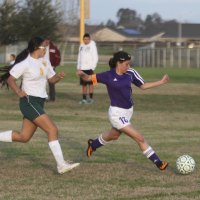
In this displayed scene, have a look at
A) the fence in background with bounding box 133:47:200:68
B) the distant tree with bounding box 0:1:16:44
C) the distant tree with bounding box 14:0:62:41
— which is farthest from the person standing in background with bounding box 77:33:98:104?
the fence in background with bounding box 133:47:200:68

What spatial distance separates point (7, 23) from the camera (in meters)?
34.6

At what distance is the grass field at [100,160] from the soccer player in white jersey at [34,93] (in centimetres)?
46

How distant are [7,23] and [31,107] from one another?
25.1m

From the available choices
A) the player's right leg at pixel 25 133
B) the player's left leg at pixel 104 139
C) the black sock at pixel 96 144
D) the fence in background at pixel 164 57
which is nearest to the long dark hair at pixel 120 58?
the player's left leg at pixel 104 139

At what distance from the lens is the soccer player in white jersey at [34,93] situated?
10.0 m

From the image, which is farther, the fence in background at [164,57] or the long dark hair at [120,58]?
the fence in background at [164,57]

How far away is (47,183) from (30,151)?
306 centimetres

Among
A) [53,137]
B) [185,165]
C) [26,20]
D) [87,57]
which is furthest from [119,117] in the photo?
[26,20]

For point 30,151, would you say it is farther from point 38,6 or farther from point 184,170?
point 38,6

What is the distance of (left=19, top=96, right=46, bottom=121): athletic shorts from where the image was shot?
10.0 metres

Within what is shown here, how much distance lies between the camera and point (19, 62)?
33.7 feet

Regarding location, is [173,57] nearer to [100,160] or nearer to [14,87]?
[100,160]

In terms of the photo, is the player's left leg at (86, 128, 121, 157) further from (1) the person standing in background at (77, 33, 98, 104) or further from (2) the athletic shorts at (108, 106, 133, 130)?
(1) the person standing in background at (77, 33, 98, 104)

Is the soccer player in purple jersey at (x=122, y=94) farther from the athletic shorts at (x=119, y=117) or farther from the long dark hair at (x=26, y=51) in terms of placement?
the long dark hair at (x=26, y=51)
